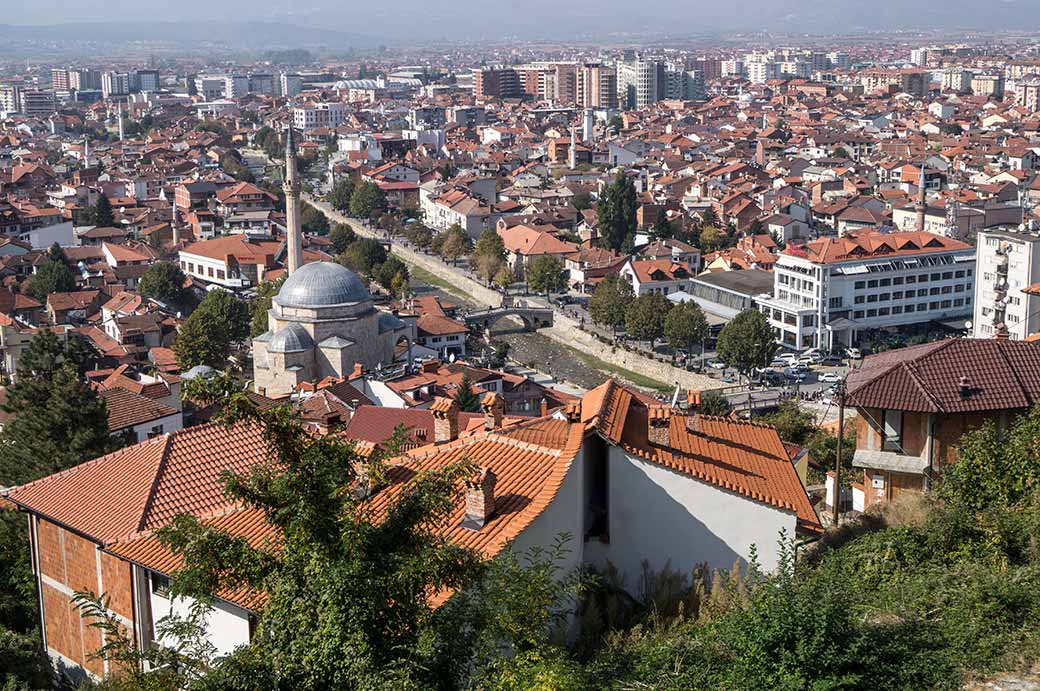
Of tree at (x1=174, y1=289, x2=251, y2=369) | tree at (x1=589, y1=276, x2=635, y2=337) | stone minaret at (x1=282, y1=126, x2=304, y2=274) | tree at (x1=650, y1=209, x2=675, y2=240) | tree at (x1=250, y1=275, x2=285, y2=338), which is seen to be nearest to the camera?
tree at (x1=174, y1=289, x2=251, y2=369)

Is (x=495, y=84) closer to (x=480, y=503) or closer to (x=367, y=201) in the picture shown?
(x=367, y=201)

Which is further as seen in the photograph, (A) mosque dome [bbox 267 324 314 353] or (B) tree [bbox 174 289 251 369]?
(B) tree [bbox 174 289 251 369]

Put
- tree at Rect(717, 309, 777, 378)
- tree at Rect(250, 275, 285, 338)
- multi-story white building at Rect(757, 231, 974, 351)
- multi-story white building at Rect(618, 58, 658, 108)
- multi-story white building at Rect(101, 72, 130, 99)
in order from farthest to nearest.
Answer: multi-story white building at Rect(101, 72, 130, 99) < multi-story white building at Rect(618, 58, 658, 108) < multi-story white building at Rect(757, 231, 974, 351) < tree at Rect(250, 275, 285, 338) < tree at Rect(717, 309, 777, 378)

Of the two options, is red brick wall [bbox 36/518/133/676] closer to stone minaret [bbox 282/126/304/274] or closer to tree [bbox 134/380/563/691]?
tree [bbox 134/380/563/691]

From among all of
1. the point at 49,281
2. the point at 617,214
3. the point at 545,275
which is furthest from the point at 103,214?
the point at 617,214

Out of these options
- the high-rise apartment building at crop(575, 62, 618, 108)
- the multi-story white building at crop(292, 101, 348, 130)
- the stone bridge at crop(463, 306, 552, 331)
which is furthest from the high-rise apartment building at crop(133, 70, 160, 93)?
the stone bridge at crop(463, 306, 552, 331)

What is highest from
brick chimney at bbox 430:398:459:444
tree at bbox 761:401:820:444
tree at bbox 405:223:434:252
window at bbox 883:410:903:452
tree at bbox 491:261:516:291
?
brick chimney at bbox 430:398:459:444

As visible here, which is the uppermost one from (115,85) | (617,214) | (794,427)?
(115,85)
